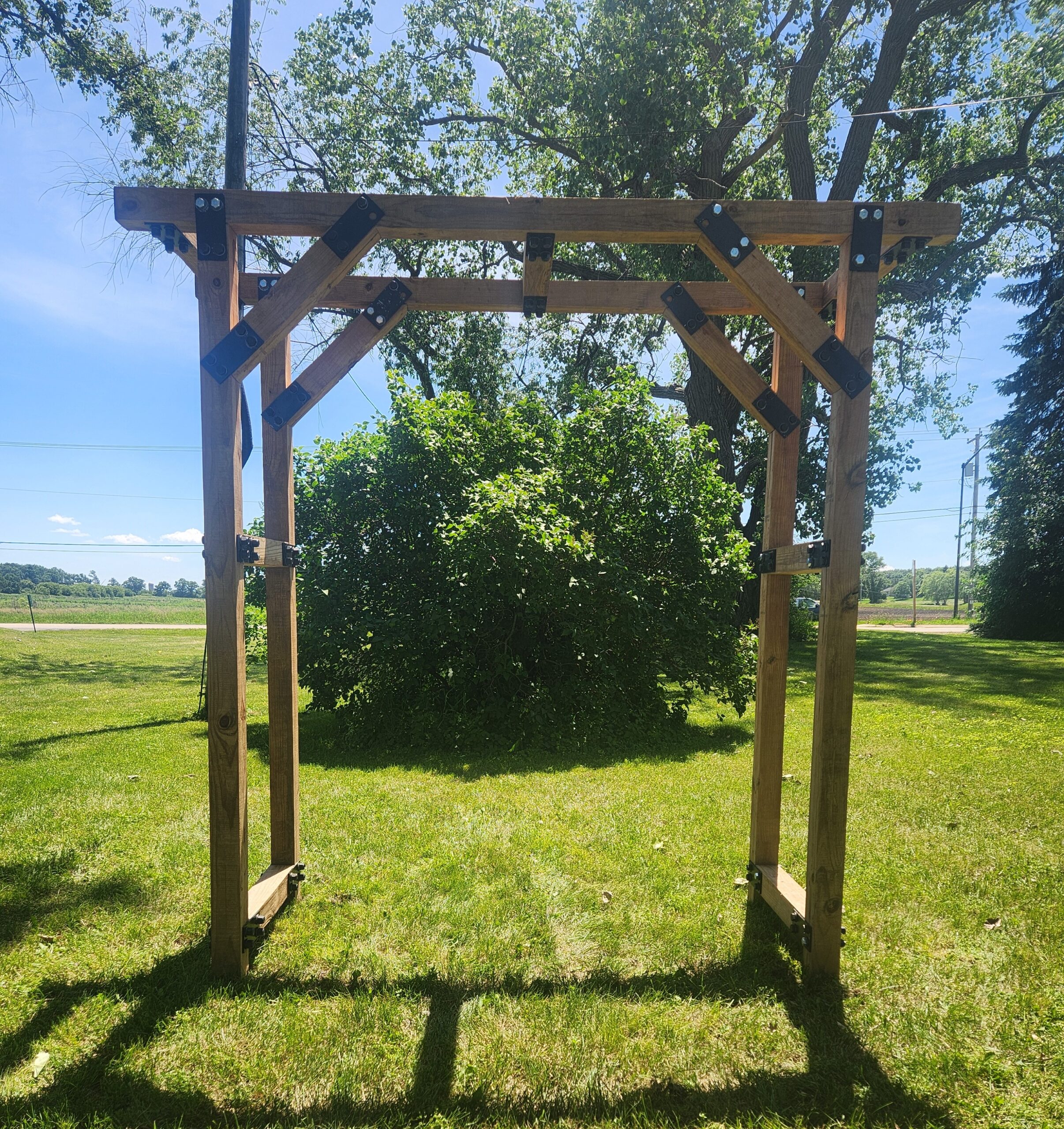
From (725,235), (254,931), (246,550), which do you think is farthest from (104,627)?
(725,235)

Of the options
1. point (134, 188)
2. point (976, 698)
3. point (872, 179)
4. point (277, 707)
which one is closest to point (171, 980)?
point (277, 707)

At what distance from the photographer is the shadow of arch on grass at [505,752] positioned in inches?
253

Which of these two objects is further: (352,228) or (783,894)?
Answer: (783,894)

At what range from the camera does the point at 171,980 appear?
2842 millimetres

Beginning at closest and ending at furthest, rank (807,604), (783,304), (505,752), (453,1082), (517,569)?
(453,1082) < (783,304) < (505,752) < (517,569) < (807,604)

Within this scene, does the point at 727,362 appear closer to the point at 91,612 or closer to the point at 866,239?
the point at 866,239

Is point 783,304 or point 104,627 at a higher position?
point 783,304

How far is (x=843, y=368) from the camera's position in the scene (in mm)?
2906

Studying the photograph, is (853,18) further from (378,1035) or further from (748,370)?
(378,1035)

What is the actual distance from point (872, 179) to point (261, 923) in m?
17.5

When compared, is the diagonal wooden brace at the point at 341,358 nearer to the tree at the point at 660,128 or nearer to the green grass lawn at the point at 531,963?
the green grass lawn at the point at 531,963

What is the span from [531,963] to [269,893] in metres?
1.19

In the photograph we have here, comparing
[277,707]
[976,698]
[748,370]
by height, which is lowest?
[976,698]

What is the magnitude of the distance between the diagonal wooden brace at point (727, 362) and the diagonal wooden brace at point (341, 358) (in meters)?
1.35
